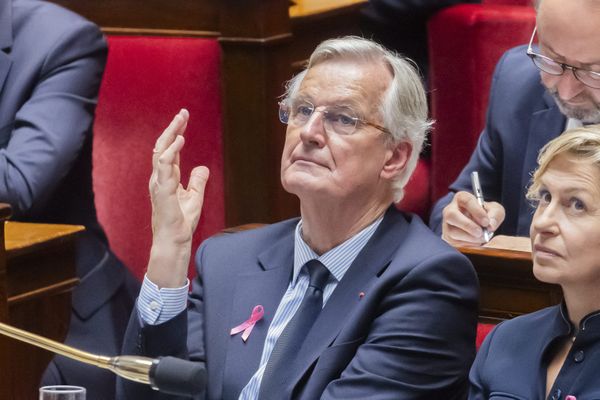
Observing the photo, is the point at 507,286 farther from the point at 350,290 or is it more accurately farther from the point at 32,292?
the point at 32,292

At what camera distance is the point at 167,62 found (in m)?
3.37

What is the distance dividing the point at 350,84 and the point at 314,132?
0.32ft

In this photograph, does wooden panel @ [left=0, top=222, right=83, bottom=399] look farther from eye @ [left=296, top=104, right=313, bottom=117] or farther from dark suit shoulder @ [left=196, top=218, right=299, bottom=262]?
eye @ [left=296, top=104, right=313, bottom=117]

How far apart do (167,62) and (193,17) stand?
13 cm

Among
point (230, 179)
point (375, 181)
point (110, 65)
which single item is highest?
point (375, 181)

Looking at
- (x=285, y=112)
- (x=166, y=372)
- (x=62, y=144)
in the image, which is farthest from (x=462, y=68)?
(x=166, y=372)

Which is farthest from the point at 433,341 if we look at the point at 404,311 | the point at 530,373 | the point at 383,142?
the point at 383,142

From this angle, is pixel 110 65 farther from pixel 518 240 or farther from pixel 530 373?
pixel 530 373

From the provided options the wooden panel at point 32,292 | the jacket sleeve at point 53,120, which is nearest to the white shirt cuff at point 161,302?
the wooden panel at point 32,292

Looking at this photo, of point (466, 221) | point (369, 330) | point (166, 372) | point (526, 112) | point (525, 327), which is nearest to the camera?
point (166, 372)

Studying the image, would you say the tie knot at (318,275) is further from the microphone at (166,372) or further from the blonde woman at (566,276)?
the microphone at (166,372)

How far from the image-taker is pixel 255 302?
2.11 metres

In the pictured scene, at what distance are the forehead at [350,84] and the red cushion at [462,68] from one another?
138cm

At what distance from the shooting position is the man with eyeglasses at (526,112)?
2.15 m
